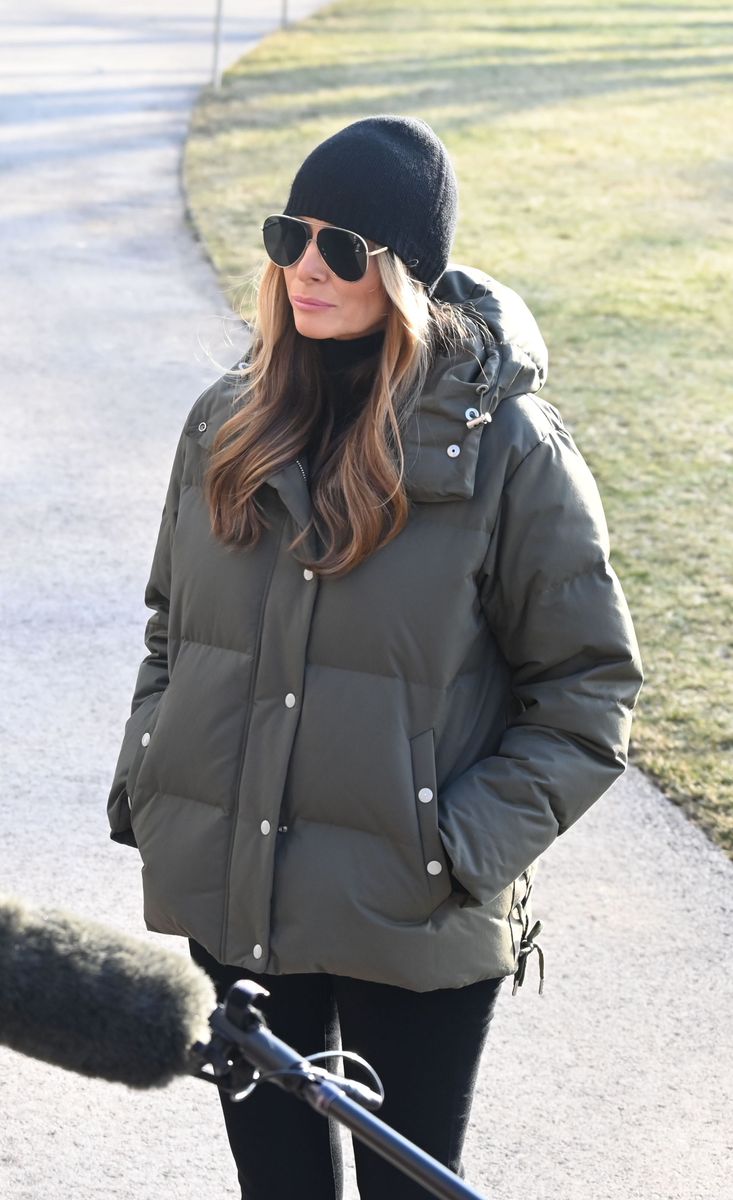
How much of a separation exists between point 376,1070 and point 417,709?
1.84ft

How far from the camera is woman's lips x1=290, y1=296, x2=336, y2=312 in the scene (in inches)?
93.2

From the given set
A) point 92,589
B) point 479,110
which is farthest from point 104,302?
point 479,110

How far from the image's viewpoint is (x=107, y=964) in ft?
5.16

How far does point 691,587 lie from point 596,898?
2.17 metres

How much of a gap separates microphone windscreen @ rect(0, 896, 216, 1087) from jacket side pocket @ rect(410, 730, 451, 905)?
0.70 m

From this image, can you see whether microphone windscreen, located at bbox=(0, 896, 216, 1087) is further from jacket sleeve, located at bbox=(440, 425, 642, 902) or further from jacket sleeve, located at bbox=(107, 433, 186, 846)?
jacket sleeve, located at bbox=(107, 433, 186, 846)

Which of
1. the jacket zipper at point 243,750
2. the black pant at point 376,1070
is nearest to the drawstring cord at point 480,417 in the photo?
the jacket zipper at point 243,750

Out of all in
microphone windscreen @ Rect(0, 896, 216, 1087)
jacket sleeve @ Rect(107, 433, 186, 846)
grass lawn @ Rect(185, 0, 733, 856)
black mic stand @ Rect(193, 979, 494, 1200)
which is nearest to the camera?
black mic stand @ Rect(193, 979, 494, 1200)

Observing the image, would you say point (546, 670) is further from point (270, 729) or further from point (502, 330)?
point (502, 330)

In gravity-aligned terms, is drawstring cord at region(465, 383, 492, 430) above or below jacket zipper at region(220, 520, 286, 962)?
above

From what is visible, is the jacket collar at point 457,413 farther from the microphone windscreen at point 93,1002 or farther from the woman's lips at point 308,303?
the microphone windscreen at point 93,1002

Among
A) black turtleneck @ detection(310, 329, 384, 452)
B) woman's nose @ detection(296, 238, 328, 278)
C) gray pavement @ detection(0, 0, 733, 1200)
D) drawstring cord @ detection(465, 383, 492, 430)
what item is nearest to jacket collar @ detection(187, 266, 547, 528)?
drawstring cord @ detection(465, 383, 492, 430)

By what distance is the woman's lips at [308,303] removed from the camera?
2.37 metres

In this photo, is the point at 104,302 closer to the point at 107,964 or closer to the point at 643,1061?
the point at 643,1061
